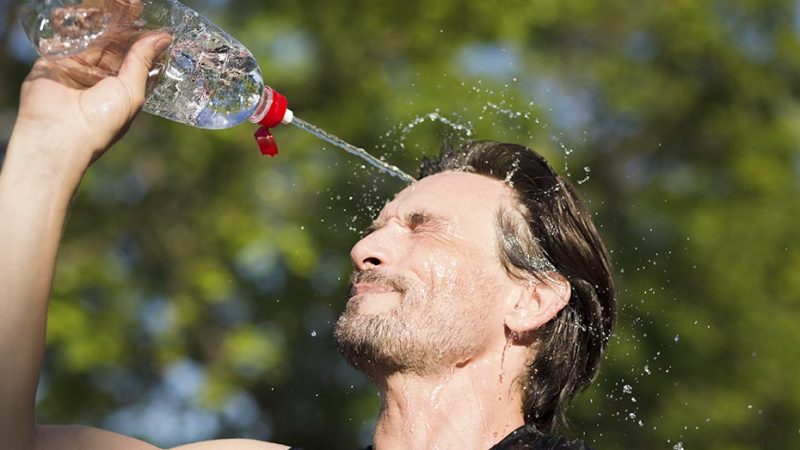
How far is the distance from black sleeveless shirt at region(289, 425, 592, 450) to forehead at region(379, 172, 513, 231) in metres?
0.59

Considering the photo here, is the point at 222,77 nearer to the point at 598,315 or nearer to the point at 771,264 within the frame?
the point at 598,315

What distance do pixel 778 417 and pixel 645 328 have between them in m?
1.24

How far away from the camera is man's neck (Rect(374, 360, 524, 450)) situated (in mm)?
3443

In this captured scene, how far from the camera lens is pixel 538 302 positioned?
369 cm

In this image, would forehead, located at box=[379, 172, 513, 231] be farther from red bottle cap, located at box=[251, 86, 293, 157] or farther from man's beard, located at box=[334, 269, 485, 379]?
red bottle cap, located at box=[251, 86, 293, 157]

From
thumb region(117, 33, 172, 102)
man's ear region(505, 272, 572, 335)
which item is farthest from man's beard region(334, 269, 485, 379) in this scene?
thumb region(117, 33, 172, 102)

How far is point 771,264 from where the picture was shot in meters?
9.38

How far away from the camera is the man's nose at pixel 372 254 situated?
3537 mm

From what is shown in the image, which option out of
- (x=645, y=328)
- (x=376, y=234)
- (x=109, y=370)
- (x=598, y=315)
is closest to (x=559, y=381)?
(x=598, y=315)

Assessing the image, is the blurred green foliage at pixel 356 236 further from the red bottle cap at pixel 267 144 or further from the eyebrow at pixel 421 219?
the red bottle cap at pixel 267 144

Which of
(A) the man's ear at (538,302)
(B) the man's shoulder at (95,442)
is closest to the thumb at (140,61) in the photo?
(B) the man's shoulder at (95,442)

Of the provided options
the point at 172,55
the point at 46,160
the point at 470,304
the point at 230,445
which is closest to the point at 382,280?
the point at 470,304

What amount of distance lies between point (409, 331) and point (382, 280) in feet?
0.61

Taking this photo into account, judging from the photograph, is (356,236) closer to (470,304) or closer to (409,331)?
(470,304)
